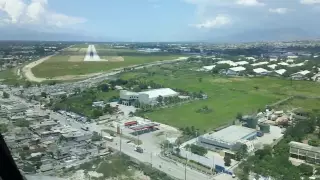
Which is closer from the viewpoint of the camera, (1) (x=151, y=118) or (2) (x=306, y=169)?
(2) (x=306, y=169)

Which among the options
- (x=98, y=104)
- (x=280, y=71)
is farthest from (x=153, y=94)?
(x=280, y=71)

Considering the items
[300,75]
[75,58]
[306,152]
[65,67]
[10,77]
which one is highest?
[75,58]

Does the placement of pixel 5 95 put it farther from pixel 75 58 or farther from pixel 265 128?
pixel 265 128

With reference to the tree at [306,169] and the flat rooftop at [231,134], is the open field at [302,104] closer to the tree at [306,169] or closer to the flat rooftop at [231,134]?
the flat rooftop at [231,134]

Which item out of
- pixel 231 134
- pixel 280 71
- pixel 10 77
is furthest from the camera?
pixel 280 71

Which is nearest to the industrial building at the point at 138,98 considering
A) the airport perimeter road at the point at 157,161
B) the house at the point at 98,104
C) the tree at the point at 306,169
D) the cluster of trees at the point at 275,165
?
the house at the point at 98,104

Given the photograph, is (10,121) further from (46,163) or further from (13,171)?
(13,171)
